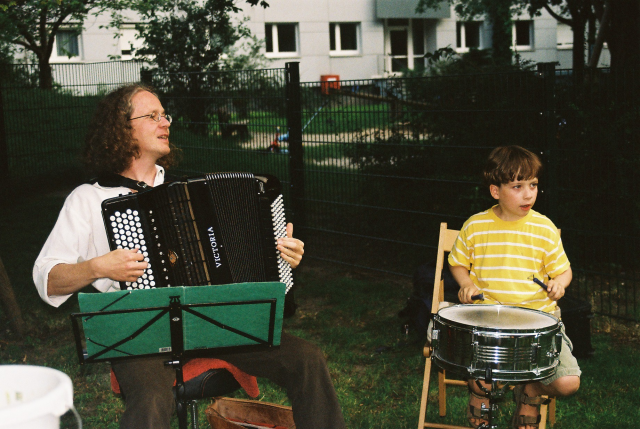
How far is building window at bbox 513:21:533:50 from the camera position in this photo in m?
28.5

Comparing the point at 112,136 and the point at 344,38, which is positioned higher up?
the point at 344,38

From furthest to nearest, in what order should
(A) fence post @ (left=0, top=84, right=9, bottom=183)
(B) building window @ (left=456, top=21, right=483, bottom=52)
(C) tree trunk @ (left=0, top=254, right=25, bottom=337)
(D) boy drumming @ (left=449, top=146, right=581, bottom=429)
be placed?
(B) building window @ (left=456, top=21, right=483, bottom=52) < (A) fence post @ (left=0, top=84, right=9, bottom=183) < (C) tree trunk @ (left=0, top=254, right=25, bottom=337) < (D) boy drumming @ (left=449, top=146, right=581, bottom=429)

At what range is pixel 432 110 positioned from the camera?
5742 millimetres

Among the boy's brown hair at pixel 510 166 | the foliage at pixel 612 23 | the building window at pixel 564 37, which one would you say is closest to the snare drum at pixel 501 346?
the boy's brown hair at pixel 510 166

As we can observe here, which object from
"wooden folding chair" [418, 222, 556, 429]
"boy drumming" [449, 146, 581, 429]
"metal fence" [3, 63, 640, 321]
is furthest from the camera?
"metal fence" [3, 63, 640, 321]

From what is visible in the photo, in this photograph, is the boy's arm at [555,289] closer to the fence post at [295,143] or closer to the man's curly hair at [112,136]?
the man's curly hair at [112,136]

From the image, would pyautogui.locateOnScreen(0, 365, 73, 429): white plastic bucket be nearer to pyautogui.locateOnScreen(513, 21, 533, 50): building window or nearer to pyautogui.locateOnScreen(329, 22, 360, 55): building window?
pyautogui.locateOnScreen(329, 22, 360, 55): building window

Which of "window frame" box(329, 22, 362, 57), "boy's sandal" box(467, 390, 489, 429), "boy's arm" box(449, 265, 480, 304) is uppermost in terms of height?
"window frame" box(329, 22, 362, 57)

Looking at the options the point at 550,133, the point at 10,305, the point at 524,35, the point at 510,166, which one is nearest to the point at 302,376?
the point at 510,166

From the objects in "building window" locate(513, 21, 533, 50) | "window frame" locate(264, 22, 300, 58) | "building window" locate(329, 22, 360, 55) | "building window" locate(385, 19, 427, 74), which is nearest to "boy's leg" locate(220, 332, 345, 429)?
"window frame" locate(264, 22, 300, 58)

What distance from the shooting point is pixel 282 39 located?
25.3m

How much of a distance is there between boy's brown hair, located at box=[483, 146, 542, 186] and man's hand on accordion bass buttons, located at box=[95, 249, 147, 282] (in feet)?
5.68

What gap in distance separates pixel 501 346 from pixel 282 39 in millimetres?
23477

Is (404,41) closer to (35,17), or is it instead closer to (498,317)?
(35,17)
